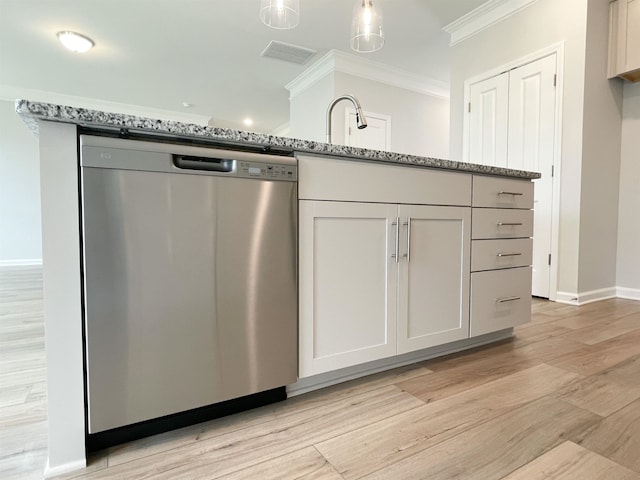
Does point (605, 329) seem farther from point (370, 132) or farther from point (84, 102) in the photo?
point (84, 102)

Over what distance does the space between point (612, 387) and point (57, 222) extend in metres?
1.93

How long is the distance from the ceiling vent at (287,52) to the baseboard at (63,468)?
4199 millimetres

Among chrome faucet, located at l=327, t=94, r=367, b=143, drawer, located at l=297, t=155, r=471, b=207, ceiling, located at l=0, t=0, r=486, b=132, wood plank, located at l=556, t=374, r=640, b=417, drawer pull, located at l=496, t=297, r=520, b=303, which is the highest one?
ceiling, located at l=0, t=0, r=486, b=132

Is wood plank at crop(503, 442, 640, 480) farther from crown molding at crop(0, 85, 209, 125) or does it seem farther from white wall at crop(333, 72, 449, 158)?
crown molding at crop(0, 85, 209, 125)

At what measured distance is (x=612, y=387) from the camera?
51.1 inches

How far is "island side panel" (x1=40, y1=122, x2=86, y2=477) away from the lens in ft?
2.62

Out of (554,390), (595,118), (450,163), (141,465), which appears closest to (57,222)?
(141,465)

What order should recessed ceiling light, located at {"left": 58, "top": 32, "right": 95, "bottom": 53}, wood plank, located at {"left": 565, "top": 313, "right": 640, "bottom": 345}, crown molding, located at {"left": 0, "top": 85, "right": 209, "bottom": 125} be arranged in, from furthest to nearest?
crown molding, located at {"left": 0, "top": 85, "right": 209, "bottom": 125} → recessed ceiling light, located at {"left": 58, "top": 32, "right": 95, "bottom": 53} → wood plank, located at {"left": 565, "top": 313, "right": 640, "bottom": 345}

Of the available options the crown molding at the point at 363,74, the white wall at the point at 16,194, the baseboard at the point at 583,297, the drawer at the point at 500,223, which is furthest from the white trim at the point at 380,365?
the white wall at the point at 16,194

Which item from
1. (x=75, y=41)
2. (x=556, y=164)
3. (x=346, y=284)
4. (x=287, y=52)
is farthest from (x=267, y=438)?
(x=75, y=41)

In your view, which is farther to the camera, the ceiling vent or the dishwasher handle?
the ceiling vent

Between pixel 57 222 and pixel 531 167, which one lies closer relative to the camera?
pixel 57 222

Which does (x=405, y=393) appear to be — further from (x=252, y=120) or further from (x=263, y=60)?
(x=252, y=120)

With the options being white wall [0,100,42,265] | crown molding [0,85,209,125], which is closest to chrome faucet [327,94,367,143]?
crown molding [0,85,209,125]
